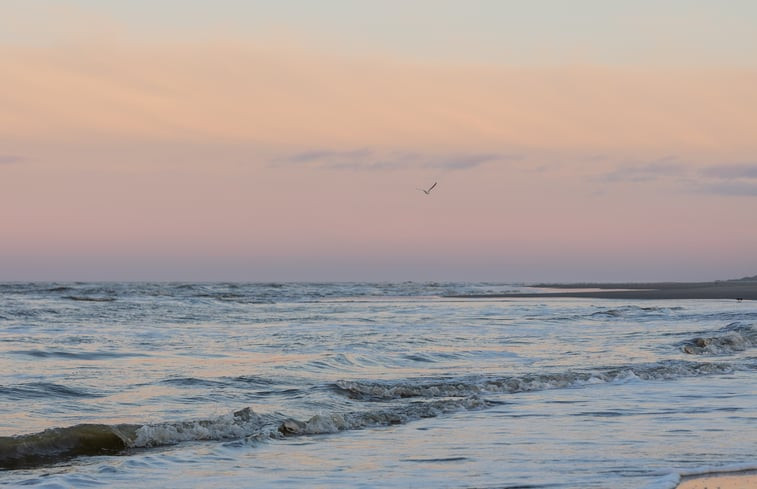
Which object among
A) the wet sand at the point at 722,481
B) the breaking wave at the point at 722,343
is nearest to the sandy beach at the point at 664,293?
the breaking wave at the point at 722,343

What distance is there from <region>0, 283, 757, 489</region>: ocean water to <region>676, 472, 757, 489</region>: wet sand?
4.6 inches

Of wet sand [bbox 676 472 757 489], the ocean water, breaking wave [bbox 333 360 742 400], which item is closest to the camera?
wet sand [bbox 676 472 757 489]

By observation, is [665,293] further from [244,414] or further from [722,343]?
[244,414]

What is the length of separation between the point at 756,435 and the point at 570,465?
2.12 m

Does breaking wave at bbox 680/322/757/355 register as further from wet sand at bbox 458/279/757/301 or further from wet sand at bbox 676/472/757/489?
wet sand at bbox 458/279/757/301

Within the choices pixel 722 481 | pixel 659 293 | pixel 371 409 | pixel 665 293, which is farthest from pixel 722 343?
pixel 659 293

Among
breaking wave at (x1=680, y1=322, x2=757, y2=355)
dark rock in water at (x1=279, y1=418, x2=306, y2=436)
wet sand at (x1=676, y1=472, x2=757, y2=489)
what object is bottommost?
dark rock in water at (x1=279, y1=418, x2=306, y2=436)

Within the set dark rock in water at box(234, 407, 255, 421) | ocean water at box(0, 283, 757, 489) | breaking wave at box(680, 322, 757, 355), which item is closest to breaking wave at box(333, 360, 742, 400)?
ocean water at box(0, 283, 757, 489)

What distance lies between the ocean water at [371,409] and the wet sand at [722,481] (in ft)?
0.38

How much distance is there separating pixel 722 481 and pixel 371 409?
4.82 meters

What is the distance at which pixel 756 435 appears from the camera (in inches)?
332

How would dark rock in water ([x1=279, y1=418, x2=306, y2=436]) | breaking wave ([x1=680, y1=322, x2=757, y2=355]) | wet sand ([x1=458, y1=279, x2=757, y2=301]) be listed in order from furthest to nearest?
wet sand ([x1=458, y1=279, x2=757, y2=301]) → breaking wave ([x1=680, y1=322, x2=757, y2=355]) → dark rock in water ([x1=279, y1=418, x2=306, y2=436])

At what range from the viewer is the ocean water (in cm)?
738

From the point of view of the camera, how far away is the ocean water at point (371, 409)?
738cm
